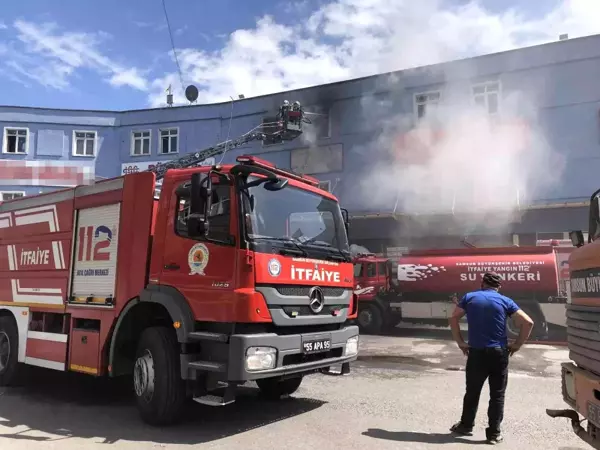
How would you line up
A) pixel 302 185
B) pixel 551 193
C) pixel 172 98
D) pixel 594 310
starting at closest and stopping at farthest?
pixel 594 310
pixel 302 185
pixel 551 193
pixel 172 98

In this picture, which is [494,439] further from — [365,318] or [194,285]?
[365,318]

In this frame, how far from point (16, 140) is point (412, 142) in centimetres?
1756

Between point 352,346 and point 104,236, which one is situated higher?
point 104,236

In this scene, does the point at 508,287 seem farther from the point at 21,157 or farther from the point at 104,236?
the point at 21,157

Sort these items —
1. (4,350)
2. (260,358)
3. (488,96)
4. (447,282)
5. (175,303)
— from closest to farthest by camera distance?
(260,358)
(175,303)
(4,350)
(447,282)
(488,96)

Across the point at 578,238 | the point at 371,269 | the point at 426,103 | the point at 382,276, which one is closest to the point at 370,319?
the point at 382,276

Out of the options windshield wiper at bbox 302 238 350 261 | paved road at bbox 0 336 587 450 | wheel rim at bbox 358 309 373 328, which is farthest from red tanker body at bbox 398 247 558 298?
windshield wiper at bbox 302 238 350 261

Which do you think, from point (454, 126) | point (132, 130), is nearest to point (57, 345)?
point (454, 126)

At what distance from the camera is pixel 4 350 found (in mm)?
6988

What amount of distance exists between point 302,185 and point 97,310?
269 cm

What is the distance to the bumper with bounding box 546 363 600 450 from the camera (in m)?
3.12

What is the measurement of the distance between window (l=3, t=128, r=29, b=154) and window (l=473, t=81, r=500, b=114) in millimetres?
19127

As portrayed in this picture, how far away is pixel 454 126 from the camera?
55.2ft

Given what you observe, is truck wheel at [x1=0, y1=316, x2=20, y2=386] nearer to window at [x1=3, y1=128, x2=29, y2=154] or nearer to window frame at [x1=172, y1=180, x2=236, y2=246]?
window frame at [x1=172, y1=180, x2=236, y2=246]
